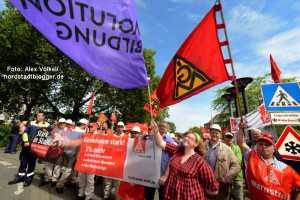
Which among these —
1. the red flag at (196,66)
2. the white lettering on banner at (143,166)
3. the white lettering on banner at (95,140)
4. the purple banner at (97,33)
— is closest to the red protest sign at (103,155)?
the white lettering on banner at (95,140)

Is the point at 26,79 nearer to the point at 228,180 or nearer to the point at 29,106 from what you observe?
the point at 29,106

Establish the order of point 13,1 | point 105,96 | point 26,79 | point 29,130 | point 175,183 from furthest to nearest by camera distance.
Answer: point 105,96 → point 26,79 → point 29,130 → point 175,183 → point 13,1

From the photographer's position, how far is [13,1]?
8.63 ft

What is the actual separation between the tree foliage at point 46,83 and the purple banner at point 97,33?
66.6 feet

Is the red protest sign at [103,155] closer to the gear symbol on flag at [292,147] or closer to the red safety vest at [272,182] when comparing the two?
the red safety vest at [272,182]

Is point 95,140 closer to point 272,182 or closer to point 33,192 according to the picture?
point 33,192

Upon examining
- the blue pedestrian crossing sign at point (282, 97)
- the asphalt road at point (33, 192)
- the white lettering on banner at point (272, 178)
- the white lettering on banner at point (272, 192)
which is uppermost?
the blue pedestrian crossing sign at point (282, 97)

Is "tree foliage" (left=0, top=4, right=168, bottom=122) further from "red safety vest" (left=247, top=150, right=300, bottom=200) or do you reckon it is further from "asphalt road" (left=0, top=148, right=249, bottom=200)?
"red safety vest" (left=247, top=150, right=300, bottom=200)

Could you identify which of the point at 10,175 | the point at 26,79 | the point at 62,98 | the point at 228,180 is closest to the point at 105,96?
the point at 62,98

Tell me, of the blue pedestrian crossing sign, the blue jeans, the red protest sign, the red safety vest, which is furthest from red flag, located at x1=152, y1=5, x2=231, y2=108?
the blue jeans

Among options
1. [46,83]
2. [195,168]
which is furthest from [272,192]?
[46,83]

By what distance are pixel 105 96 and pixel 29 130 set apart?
21.7 metres

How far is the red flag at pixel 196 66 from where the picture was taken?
356 cm

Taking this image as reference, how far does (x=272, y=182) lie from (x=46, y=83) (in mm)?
24350
